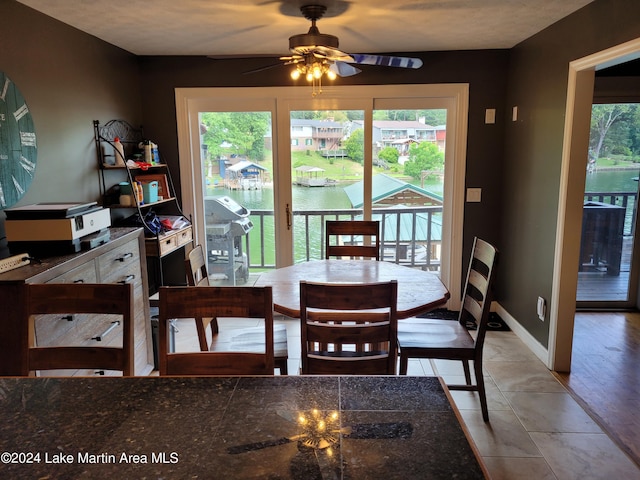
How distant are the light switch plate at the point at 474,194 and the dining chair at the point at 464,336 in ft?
5.21

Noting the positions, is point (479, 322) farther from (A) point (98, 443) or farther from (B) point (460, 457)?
(A) point (98, 443)

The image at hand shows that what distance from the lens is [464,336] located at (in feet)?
8.55

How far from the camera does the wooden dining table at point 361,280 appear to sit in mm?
2273

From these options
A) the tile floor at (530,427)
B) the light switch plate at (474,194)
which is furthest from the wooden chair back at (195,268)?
the light switch plate at (474,194)

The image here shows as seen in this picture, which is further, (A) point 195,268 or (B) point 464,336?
(B) point 464,336

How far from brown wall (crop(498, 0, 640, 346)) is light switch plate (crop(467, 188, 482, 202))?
21 centimetres

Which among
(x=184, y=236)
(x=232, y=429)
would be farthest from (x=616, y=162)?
(x=232, y=429)

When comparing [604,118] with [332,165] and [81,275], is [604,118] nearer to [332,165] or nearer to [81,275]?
[332,165]

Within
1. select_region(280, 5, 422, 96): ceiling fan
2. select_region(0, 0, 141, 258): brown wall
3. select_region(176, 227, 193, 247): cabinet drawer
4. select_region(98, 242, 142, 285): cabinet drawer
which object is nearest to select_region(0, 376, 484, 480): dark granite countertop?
select_region(98, 242, 142, 285): cabinet drawer

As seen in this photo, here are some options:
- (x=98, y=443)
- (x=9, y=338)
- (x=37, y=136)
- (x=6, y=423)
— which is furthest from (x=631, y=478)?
(x=37, y=136)

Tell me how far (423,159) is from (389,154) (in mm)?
329

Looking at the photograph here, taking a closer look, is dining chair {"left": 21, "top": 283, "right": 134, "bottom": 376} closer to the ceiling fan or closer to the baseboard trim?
the ceiling fan

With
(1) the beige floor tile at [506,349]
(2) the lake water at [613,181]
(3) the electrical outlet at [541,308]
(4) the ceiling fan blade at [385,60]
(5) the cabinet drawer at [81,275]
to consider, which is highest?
(4) the ceiling fan blade at [385,60]

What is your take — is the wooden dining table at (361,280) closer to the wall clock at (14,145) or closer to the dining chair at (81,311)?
the dining chair at (81,311)
